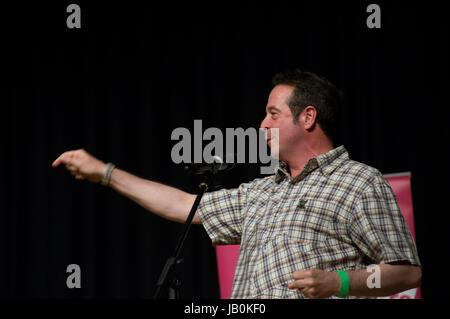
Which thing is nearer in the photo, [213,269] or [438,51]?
[438,51]

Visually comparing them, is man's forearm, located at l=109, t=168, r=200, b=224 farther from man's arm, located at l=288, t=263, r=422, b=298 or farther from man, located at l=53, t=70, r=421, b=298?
man's arm, located at l=288, t=263, r=422, b=298

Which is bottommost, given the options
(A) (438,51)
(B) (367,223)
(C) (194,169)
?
(B) (367,223)

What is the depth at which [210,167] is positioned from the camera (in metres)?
1.71

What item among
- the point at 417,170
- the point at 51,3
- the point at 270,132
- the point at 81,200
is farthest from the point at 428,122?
the point at 51,3

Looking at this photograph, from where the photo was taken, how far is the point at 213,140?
317 centimetres

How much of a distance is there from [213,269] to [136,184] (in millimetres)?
1355

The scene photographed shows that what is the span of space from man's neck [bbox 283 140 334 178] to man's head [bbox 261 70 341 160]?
1.1 inches

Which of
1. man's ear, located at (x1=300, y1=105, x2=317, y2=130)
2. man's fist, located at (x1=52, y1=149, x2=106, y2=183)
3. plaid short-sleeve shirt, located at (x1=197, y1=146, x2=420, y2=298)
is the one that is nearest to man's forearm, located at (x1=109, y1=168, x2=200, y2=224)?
man's fist, located at (x1=52, y1=149, x2=106, y2=183)

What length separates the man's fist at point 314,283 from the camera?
1463 millimetres

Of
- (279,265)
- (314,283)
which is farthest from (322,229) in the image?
(314,283)

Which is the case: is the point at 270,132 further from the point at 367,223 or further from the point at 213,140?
the point at 213,140

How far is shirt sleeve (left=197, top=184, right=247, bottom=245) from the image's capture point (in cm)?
211
